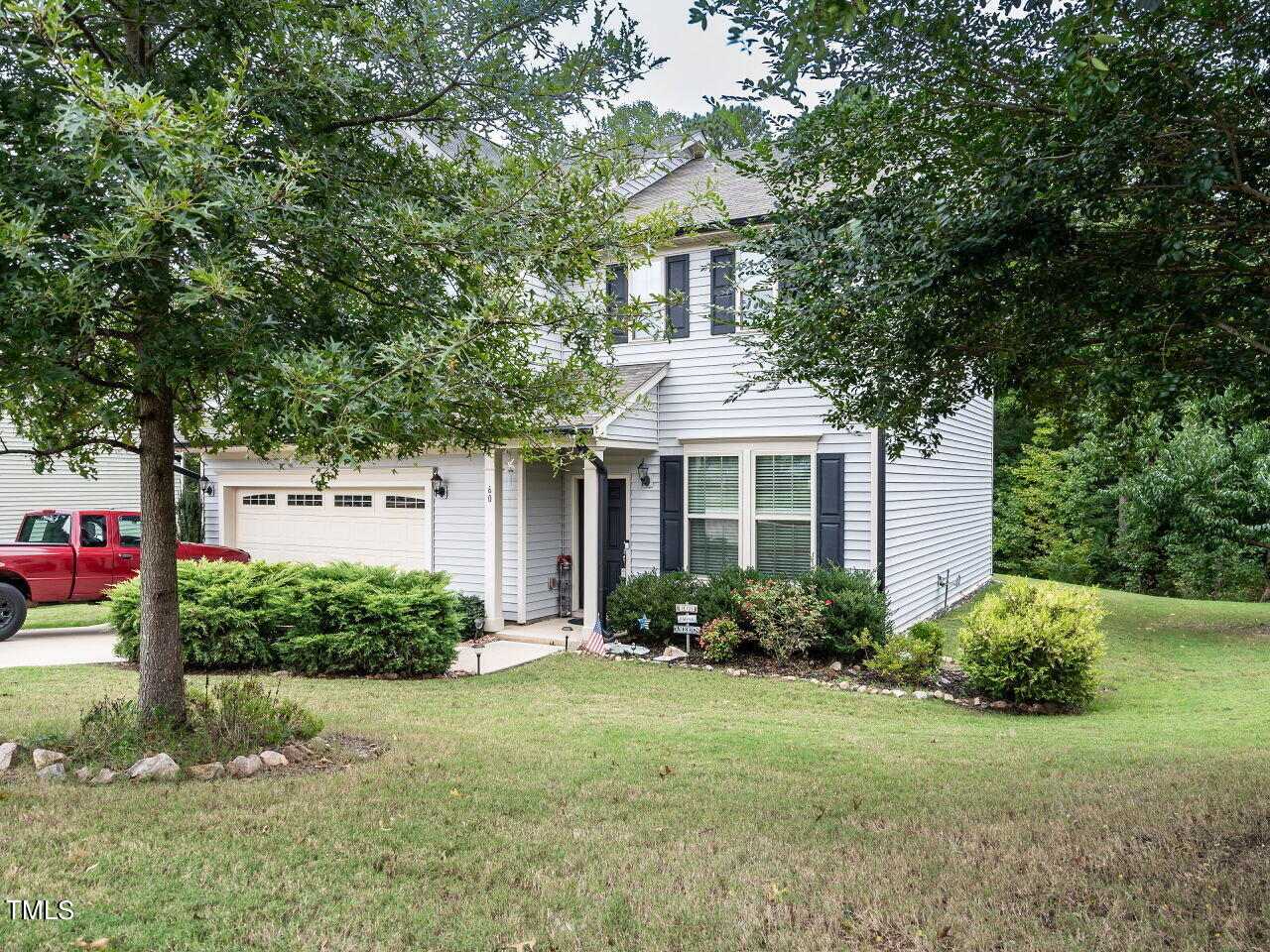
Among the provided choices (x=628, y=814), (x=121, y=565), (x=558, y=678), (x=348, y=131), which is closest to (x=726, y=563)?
(x=558, y=678)

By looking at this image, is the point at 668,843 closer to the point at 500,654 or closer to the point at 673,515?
the point at 500,654

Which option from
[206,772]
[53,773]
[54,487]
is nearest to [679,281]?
[206,772]

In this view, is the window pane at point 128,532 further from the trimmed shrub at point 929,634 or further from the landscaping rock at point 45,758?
the trimmed shrub at point 929,634

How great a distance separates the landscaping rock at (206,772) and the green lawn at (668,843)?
273 millimetres

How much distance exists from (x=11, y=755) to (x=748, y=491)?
26.9 feet

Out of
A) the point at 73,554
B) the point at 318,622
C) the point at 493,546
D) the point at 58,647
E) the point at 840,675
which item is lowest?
the point at 840,675

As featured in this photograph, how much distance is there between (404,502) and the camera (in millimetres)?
13055

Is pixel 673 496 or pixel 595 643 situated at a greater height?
pixel 673 496

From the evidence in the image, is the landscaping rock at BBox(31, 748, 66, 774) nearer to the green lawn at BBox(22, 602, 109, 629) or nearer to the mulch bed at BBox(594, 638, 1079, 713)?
the mulch bed at BBox(594, 638, 1079, 713)

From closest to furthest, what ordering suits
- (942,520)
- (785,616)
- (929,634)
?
(785,616) < (929,634) < (942,520)

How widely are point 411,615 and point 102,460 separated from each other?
15.0 meters

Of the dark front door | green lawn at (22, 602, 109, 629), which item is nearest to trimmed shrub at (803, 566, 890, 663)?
the dark front door

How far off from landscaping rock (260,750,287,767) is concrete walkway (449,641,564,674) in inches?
166

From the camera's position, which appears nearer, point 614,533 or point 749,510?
point 749,510
